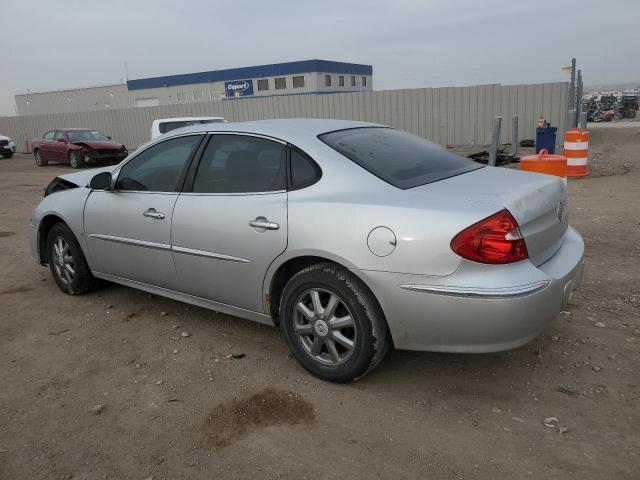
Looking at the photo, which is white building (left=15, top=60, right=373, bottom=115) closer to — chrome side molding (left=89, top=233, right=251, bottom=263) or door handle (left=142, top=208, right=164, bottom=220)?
chrome side molding (left=89, top=233, right=251, bottom=263)

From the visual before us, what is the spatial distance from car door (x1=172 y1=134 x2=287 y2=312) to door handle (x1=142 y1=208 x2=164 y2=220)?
0.52ft

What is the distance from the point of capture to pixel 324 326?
10.5ft

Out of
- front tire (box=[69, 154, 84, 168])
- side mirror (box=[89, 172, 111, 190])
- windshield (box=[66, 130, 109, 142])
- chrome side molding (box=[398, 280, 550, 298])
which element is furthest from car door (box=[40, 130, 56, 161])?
chrome side molding (box=[398, 280, 550, 298])

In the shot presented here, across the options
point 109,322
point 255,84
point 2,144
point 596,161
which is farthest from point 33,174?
point 255,84

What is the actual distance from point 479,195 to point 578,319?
1721 mm

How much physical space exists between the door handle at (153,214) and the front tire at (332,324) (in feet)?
3.95

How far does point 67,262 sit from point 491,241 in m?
3.85

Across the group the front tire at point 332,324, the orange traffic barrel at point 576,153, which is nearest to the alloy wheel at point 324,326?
the front tire at point 332,324

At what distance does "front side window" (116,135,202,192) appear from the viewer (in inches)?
157

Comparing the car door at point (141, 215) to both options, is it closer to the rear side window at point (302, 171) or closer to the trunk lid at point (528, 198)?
the rear side window at point (302, 171)

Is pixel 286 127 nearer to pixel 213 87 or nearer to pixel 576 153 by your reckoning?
pixel 576 153

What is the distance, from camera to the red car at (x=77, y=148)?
18703mm

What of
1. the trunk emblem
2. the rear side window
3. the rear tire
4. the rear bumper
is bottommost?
the rear tire

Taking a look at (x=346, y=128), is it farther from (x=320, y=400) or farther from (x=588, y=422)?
(x=588, y=422)
